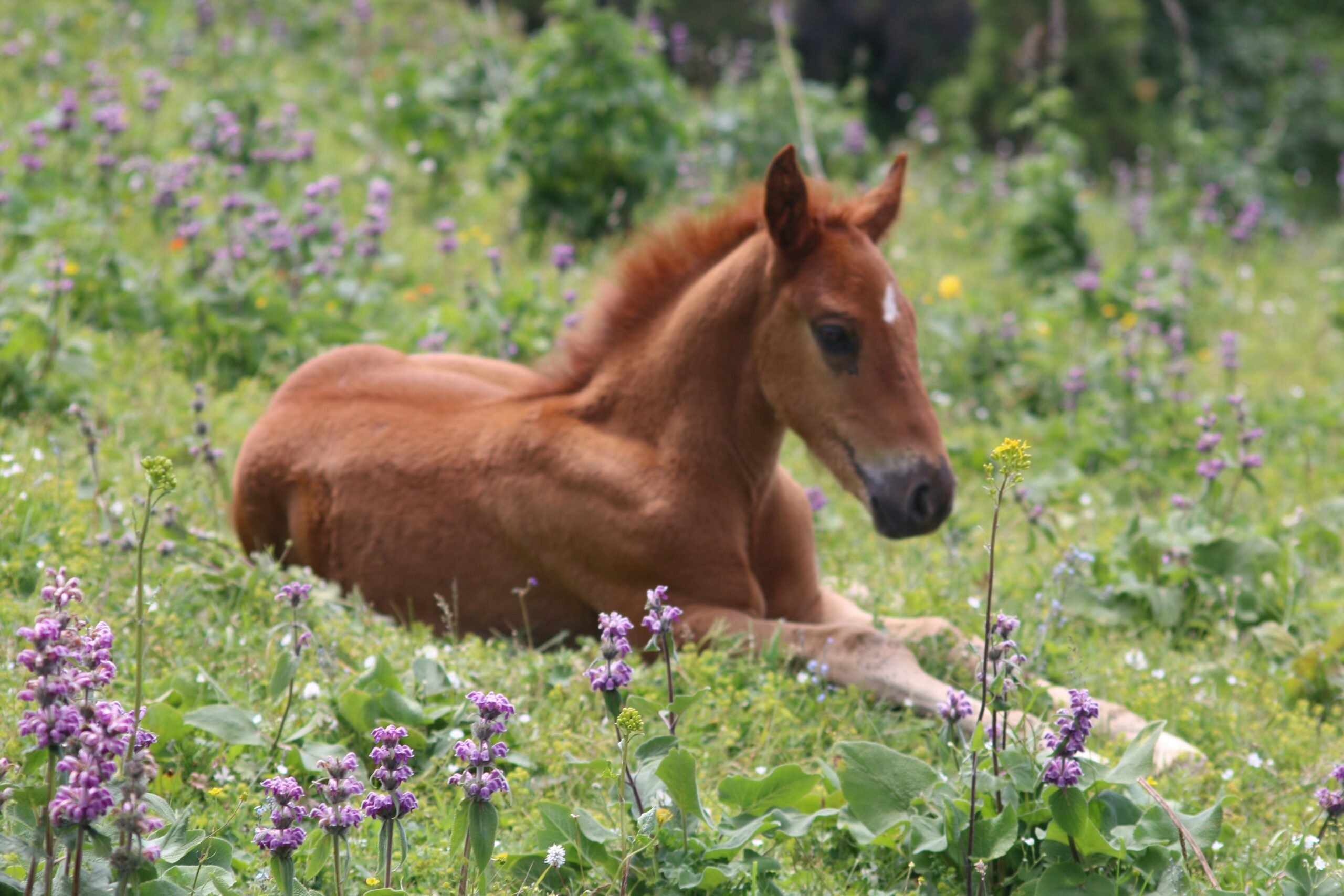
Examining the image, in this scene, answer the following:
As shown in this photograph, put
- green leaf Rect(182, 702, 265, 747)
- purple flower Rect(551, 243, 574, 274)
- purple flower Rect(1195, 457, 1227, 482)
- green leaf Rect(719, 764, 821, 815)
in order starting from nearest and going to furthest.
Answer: green leaf Rect(719, 764, 821, 815), green leaf Rect(182, 702, 265, 747), purple flower Rect(1195, 457, 1227, 482), purple flower Rect(551, 243, 574, 274)

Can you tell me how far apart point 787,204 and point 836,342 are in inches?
16.8

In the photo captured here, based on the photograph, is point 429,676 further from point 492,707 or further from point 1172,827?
point 1172,827

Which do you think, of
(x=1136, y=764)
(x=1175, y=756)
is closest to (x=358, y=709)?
(x=1136, y=764)

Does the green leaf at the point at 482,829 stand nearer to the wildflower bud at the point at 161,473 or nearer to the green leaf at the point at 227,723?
the wildflower bud at the point at 161,473

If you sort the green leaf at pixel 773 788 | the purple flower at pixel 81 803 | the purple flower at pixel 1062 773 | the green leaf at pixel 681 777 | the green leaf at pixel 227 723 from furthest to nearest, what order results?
1. the green leaf at pixel 227 723
2. the green leaf at pixel 773 788
3. the green leaf at pixel 681 777
4. the purple flower at pixel 1062 773
5. the purple flower at pixel 81 803

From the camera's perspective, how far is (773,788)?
8.34 ft

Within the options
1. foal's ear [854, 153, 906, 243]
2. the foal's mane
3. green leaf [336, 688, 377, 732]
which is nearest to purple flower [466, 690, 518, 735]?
green leaf [336, 688, 377, 732]

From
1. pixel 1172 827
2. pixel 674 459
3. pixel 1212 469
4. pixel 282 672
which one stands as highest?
pixel 282 672

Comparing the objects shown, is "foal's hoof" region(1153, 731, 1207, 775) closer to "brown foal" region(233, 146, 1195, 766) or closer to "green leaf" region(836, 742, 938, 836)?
"brown foal" region(233, 146, 1195, 766)

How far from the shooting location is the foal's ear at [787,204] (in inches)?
138

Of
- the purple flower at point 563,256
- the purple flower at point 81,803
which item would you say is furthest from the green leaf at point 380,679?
the purple flower at point 563,256

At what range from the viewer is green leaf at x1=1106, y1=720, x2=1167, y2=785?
242 centimetres

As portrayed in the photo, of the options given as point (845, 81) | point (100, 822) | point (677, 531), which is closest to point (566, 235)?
point (677, 531)

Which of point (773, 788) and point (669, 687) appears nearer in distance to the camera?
point (669, 687)
